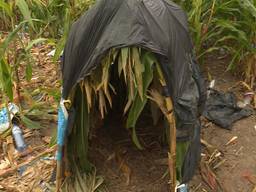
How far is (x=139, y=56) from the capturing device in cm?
→ 170

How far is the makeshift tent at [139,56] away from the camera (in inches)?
66.6

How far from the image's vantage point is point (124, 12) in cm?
175

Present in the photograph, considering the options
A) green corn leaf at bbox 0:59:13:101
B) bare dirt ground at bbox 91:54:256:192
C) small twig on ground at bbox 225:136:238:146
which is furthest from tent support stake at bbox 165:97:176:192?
green corn leaf at bbox 0:59:13:101

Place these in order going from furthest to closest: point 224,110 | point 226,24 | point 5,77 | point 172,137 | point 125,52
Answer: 1. point 224,110
2. point 226,24
3. point 5,77
4. point 172,137
5. point 125,52

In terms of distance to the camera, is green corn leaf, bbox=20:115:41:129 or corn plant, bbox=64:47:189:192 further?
green corn leaf, bbox=20:115:41:129

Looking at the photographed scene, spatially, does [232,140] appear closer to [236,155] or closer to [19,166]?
[236,155]

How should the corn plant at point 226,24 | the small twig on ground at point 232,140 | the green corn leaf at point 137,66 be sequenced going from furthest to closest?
the corn plant at point 226,24 → the small twig on ground at point 232,140 → the green corn leaf at point 137,66

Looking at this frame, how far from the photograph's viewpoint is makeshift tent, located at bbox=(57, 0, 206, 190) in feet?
5.55

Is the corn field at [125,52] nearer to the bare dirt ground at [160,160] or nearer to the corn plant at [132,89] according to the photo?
the corn plant at [132,89]

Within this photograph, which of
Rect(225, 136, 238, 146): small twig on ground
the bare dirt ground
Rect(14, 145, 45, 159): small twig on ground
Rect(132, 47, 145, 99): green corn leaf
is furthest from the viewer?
Rect(225, 136, 238, 146): small twig on ground

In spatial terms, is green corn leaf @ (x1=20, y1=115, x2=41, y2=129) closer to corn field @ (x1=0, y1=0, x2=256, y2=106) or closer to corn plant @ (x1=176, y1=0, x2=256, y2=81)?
corn field @ (x1=0, y1=0, x2=256, y2=106)

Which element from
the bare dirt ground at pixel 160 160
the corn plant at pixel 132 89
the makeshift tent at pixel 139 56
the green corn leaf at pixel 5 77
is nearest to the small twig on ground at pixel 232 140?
the bare dirt ground at pixel 160 160

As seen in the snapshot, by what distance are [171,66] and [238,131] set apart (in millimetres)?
975

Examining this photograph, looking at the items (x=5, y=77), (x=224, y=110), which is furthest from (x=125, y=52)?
(x=224, y=110)
